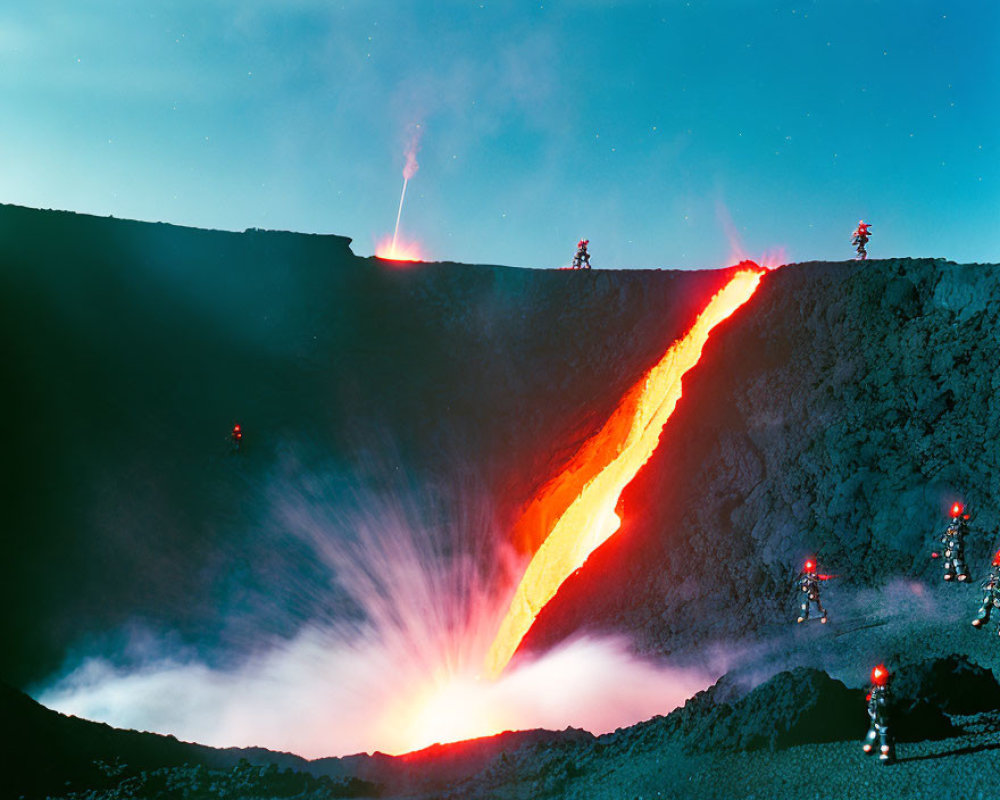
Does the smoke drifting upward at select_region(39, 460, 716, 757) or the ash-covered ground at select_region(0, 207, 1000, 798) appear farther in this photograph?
the smoke drifting upward at select_region(39, 460, 716, 757)

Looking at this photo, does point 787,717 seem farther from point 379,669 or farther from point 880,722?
point 379,669

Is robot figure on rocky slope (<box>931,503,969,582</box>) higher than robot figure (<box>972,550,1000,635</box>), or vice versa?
robot figure on rocky slope (<box>931,503,969,582</box>)

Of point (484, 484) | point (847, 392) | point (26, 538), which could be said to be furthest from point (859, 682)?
point (26, 538)

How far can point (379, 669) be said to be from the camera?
75.7ft

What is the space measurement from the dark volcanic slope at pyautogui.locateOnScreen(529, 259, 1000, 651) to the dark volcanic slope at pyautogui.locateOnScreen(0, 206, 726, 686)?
4505mm

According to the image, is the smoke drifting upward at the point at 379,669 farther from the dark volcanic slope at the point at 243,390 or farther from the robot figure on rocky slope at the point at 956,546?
the robot figure on rocky slope at the point at 956,546

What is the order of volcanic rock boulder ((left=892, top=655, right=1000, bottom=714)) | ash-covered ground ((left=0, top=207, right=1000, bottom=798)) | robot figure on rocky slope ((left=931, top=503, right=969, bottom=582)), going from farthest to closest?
robot figure on rocky slope ((left=931, top=503, right=969, bottom=582)), ash-covered ground ((left=0, top=207, right=1000, bottom=798)), volcanic rock boulder ((left=892, top=655, right=1000, bottom=714))

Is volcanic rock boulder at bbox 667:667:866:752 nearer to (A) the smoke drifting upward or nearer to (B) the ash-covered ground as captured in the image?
(B) the ash-covered ground

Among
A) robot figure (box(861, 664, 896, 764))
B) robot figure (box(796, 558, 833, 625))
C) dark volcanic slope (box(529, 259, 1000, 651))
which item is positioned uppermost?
dark volcanic slope (box(529, 259, 1000, 651))

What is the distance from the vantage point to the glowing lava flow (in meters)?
26.5

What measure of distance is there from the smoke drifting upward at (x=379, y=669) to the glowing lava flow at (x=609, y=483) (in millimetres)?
970

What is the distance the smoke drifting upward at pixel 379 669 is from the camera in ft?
63.6

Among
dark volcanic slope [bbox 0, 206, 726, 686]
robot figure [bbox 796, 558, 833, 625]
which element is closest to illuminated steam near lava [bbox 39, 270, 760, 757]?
dark volcanic slope [bbox 0, 206, 726, 686]

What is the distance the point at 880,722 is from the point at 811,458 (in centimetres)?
1323
